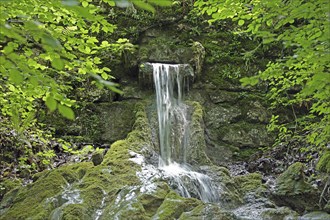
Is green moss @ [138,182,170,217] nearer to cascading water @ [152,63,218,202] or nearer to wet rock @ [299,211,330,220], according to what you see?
cascading water @ [152,63,218,202]

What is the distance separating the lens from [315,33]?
3244 millimetres

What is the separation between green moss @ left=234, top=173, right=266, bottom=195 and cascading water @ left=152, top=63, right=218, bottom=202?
18.6 inches

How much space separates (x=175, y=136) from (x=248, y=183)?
7.72ft

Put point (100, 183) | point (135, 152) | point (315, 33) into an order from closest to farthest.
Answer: point (315, 33)
point (100, 183)
point (135, 152)

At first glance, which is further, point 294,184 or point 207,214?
point 294,184

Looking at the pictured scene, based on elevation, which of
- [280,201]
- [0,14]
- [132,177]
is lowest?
[280,201]

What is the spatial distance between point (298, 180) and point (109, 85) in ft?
13.8

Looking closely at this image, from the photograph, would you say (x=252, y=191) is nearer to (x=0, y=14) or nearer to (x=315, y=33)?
(x=315, y=33)

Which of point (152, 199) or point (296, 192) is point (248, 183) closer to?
point (296, 192)

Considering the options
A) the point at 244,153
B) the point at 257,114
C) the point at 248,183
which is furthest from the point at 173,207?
the point at 257,114

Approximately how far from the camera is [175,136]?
777 centimetres

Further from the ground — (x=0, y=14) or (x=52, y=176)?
(x=0, y=14)

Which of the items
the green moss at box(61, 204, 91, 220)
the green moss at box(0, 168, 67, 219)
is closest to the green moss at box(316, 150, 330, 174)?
the green moss at box(61, 204, 91, 220)

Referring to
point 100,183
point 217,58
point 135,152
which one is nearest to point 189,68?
point 217,58
